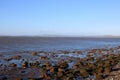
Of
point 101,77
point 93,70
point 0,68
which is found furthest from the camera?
point 0,68

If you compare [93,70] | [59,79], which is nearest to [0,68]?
[59,79]

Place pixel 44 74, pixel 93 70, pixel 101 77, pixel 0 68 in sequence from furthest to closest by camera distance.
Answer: pixel 0 68
pixel 93 70
pixel 44 74
pixel 101 77

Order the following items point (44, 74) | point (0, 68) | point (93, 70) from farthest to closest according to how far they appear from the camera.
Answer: point (0, 68)
point (93, 70)
point (44, 74)

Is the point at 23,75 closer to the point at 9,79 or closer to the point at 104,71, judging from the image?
the point at 9,79

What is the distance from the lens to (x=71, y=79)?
65.6ft

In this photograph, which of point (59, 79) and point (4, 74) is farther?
point (4, 74)

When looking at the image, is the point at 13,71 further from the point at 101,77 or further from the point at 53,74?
the point at 101,77

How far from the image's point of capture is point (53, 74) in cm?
2208

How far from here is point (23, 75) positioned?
22.1 meters

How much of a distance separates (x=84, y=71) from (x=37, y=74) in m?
4.53

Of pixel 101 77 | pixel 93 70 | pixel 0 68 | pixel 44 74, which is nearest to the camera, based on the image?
pixel 101 77

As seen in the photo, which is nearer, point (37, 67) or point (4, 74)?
point (4, 74)

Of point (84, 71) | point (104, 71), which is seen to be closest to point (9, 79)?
point (84, 71)

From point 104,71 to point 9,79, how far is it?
8992 mm
